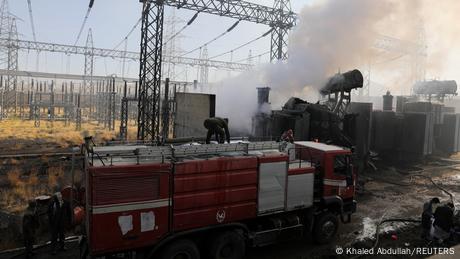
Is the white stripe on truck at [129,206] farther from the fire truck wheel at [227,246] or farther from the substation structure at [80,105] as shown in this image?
the substation structure at [80,105]

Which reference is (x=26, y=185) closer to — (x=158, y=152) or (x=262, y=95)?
(x=158, y=152)

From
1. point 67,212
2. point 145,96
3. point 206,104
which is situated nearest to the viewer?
point 67,212

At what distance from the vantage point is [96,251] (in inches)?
253

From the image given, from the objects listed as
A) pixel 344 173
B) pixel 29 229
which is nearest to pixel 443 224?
pixel 344 173

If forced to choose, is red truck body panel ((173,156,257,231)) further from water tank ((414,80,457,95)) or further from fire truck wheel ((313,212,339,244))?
water tank ((414,80,457,95))

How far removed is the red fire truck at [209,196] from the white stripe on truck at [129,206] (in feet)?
0.06

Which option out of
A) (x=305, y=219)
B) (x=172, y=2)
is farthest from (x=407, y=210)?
(x=172, y=2)

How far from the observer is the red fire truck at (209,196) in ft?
21.6

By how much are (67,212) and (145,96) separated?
47.6 feet

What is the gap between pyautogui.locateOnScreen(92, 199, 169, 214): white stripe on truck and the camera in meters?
6.41

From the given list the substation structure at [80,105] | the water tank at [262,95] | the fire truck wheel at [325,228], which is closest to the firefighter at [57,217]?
the fire truck wheel at [325,228]

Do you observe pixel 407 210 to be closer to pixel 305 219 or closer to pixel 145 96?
pixel 305 219

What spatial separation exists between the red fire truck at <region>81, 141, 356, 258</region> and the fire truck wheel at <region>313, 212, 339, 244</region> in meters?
0.03

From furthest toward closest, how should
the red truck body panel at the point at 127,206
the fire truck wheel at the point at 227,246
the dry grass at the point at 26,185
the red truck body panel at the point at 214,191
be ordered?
the dry grass at the point at 26,185
the fire truck wheel at the point at 227,246
the red truck body panel at the point at 214,191
the red truck body panel at the point at 127,206
